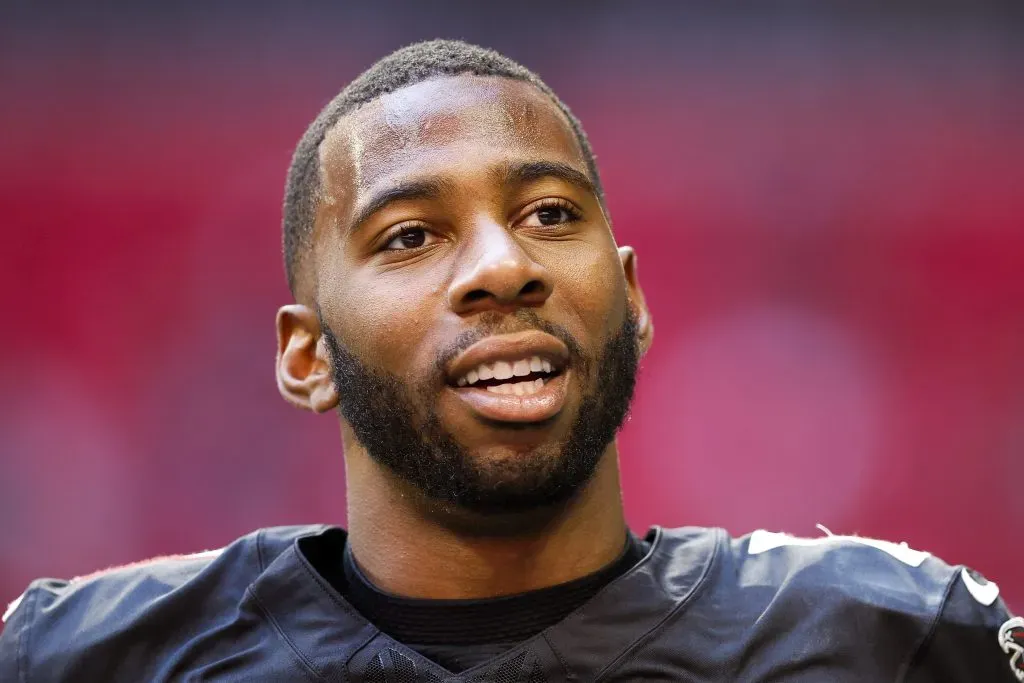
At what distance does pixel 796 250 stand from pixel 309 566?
7.58 ft

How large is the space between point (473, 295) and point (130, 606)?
0.86m

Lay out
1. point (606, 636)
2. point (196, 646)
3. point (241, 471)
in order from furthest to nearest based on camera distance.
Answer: point (241, 471)
point (196, 646)
point (606, 636)

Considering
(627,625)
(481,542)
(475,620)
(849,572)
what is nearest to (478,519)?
(481,542)

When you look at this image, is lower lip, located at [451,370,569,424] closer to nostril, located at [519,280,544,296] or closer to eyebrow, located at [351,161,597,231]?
nostril, located at [519,280,544,296]

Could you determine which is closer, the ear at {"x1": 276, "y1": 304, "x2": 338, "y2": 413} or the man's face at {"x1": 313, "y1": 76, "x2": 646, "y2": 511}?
the man's face at {"x1": 313, "y1": 76, "x2": 646, "y2": 511}

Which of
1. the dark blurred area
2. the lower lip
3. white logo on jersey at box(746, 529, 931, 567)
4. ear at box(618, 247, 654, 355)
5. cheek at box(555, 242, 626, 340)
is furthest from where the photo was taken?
the dark blurred area

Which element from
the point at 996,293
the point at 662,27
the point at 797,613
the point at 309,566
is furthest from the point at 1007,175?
the point at 309,566

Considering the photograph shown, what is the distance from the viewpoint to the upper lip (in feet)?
6.02

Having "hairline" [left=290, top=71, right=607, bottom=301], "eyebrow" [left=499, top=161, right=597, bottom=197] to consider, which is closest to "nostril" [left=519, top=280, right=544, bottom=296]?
"eyebrow" [left=499, top=161, right=597, bottom=197]

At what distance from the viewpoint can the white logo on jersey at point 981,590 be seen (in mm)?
1953

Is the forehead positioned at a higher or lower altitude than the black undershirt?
higher

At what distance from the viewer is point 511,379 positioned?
6.09 feet

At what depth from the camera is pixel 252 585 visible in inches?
84.0

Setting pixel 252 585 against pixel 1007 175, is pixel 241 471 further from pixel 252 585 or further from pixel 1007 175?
pixel 1007 175
